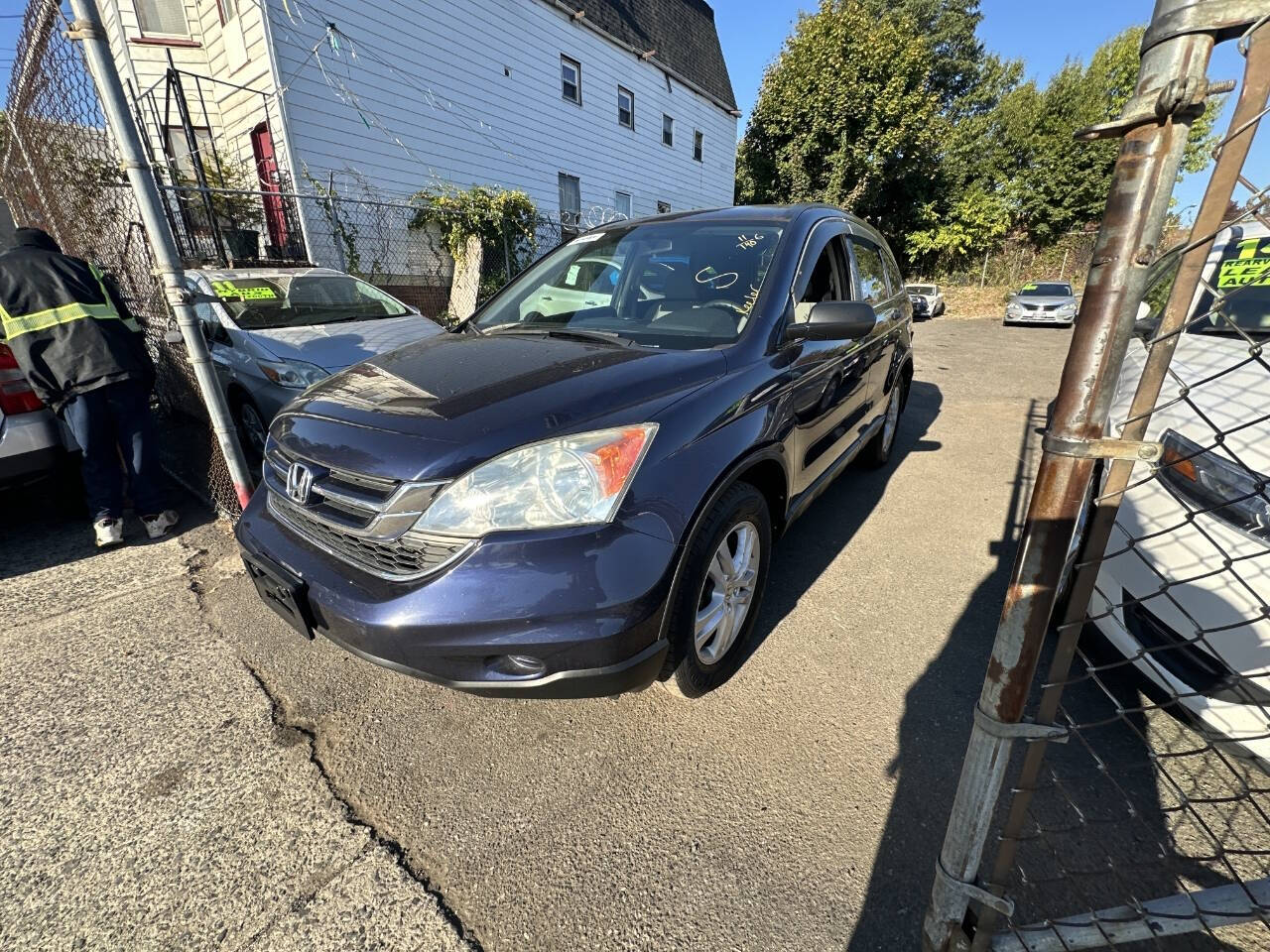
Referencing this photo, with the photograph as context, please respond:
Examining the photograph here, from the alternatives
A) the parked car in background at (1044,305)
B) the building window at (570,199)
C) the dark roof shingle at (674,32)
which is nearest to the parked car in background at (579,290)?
the building window at (570,199)

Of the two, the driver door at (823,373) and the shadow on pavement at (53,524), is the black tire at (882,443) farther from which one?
the shadow on pavement at (53,524)

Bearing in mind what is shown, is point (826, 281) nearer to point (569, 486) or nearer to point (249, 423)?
point (569, 486)

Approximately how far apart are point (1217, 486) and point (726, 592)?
1512 millimetres

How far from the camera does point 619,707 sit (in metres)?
2.21

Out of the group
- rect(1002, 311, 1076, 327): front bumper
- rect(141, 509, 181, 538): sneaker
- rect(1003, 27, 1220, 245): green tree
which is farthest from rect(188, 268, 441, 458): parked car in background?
rect(1003, 27, 1220, 245): green tree

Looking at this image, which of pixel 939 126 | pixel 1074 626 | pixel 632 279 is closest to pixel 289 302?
pixel 632 279

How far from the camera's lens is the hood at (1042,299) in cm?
1506

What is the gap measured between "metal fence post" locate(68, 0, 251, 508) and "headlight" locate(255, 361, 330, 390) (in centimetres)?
109

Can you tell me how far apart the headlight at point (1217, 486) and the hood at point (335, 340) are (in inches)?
162

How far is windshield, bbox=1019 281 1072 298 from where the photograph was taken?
613 inches

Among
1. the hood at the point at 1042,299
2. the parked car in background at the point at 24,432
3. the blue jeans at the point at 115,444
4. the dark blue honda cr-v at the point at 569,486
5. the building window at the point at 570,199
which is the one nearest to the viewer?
the dark blue honda cr-v at the point at 569,486

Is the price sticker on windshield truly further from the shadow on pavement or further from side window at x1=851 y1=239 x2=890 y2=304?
side window at x1=851 y1=239 x2=890 y2=304

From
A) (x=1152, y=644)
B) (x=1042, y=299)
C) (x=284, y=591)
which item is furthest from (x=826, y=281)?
(x=1042, y=299)

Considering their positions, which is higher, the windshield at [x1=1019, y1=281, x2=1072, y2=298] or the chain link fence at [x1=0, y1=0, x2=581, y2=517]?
the chain link fence at [x1=0, y1=0, x2=581, y2=517]
